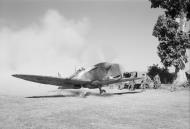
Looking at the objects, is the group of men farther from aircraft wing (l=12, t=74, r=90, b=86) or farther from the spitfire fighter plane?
aircraft wing (l=12, t=74, r=90, b=86)

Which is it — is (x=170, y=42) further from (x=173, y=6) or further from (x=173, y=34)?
(x=173, y=6)

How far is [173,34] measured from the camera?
35.3 m

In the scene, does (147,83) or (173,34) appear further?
(173,34)

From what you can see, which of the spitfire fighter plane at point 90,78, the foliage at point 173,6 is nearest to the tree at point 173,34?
the foliage at point 173,6

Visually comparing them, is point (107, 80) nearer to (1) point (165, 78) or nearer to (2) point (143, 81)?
(2) point (143, 81)

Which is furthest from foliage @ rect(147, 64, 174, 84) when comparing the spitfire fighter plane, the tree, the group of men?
the spitfire fighter plane

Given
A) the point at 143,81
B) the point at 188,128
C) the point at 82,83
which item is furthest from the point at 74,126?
the point at 143,81

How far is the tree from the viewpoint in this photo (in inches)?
1362

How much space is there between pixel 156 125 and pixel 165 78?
3105 cm

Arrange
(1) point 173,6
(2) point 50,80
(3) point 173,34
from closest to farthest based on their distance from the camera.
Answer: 1. (2) point 50,80
2. (3) point 173,34
3. (1) point 173,6

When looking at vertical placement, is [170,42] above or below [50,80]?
above

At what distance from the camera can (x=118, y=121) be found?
928 centimetres

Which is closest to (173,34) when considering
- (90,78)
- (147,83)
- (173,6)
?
(173,6)

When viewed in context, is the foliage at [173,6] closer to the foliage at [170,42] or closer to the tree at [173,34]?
the tree at [173,34]
